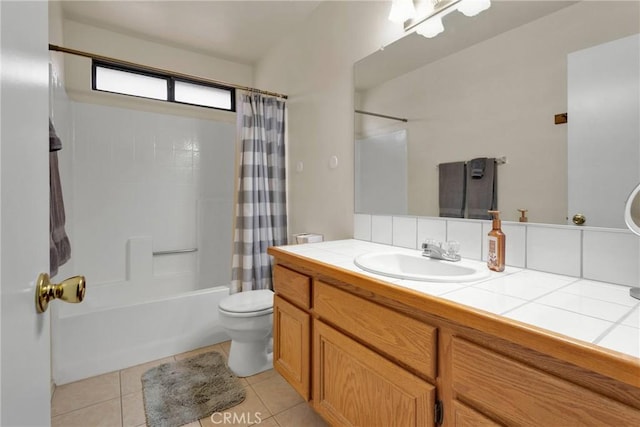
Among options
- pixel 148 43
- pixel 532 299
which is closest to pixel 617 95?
pixel 532 299

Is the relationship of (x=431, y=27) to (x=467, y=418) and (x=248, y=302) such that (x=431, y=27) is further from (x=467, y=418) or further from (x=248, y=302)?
(x=248, y=302)

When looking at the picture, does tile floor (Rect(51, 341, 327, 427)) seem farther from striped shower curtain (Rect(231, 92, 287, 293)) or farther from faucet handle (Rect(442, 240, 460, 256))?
faucet handle (Rect(442, 240, 460, 256))

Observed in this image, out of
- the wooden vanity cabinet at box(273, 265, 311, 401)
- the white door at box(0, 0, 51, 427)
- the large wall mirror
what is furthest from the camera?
the wooden vanity cabinet at box(273, 265, 311, 401)

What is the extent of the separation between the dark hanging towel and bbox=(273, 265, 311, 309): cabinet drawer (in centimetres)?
98

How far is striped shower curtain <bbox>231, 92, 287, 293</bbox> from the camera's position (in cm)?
230

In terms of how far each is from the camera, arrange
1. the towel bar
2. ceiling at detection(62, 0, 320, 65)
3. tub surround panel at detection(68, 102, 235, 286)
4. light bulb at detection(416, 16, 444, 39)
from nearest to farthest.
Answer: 1. light bulb at detection(416, 16, 444, 39)
2. ceiling at detection(62, 0, 320, 65)
3. tub surround panel at detection(68, 102, 235, 286)
4. the towel bar

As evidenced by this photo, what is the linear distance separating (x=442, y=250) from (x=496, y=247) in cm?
22

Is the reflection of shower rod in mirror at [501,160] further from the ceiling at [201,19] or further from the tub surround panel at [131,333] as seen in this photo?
the tub surround panel at [131,333]

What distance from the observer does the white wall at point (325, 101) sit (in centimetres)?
186

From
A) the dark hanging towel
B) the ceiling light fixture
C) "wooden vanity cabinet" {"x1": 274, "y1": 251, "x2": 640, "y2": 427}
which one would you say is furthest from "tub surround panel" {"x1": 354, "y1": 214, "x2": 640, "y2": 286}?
the dark hanging towel

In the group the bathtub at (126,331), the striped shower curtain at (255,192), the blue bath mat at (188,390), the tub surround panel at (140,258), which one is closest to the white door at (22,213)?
the blue bath mat at (188,390)

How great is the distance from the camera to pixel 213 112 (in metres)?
3.08

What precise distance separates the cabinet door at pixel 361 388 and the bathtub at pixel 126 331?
131 centimetres

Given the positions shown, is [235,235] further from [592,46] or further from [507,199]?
[592,46]
